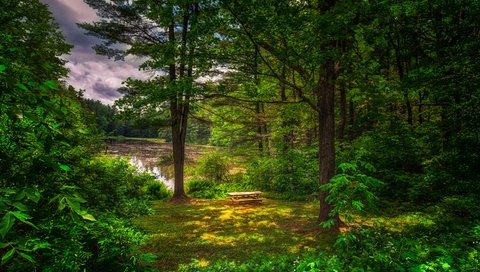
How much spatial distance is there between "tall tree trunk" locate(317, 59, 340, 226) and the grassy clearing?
102cm

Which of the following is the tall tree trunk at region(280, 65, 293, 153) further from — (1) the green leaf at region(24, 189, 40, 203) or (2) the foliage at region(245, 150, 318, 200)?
(1) the green leaf at region(24, 189, 40, 203)

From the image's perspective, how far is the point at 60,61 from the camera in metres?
19.0

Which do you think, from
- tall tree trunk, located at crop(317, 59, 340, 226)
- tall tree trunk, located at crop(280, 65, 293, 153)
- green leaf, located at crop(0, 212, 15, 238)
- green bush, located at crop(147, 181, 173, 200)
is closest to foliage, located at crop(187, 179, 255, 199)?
green bush, located at crop(147, 181, 173, 200)

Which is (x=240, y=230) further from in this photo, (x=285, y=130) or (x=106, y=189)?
(x=285, y=130)

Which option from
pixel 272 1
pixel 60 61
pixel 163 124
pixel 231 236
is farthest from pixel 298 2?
pixel 60 61

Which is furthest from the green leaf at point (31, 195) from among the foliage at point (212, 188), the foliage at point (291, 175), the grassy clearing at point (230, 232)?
the foliage at point (212, 188)

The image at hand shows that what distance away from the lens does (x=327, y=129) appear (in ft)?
29.4

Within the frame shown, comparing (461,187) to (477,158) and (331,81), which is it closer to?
(477,158)

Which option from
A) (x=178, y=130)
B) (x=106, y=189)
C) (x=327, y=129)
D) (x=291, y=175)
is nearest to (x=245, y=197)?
(x=291, y=175)

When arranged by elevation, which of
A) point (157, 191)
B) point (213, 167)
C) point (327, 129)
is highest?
point (327, 129)

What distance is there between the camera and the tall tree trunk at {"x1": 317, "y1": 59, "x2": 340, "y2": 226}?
29.0 feet

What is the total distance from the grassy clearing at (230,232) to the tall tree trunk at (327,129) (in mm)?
1021

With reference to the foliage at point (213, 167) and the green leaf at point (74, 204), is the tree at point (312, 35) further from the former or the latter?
the foliage at point (213, 167)

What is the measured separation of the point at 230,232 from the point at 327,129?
4.41m
